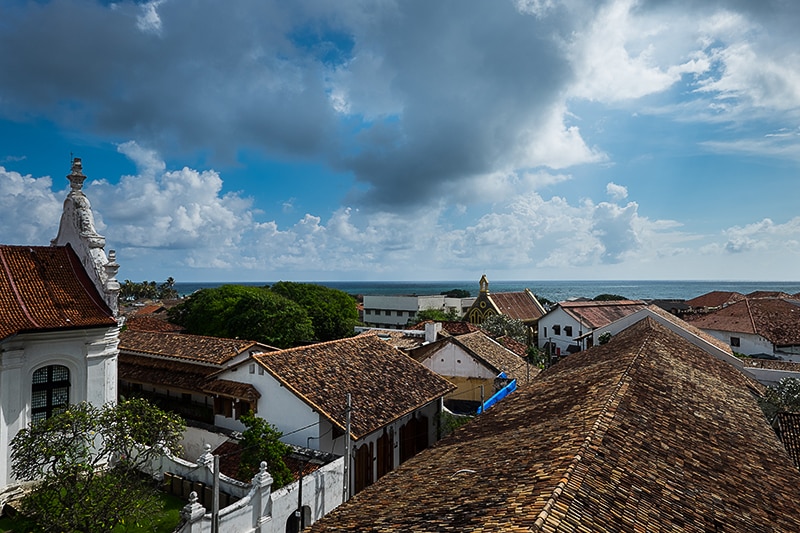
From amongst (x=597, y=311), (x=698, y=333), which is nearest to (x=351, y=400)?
(x=698, y=333)

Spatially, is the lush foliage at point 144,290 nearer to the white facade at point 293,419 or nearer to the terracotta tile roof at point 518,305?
the terracotta tile roof at point 518,305

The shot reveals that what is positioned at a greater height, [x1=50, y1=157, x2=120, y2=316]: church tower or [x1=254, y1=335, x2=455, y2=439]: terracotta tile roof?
[x1=50, y1=157, x2=120, y2=316]: church tower

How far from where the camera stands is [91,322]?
16.8 meters

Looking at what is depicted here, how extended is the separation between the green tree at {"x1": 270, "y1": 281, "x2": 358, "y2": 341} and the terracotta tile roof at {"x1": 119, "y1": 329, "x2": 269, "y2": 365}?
23.2 m

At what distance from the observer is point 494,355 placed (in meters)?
31.8

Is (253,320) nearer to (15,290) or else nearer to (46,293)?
(46,293)

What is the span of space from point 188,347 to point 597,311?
45.8 metres

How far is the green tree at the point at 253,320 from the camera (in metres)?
42.3

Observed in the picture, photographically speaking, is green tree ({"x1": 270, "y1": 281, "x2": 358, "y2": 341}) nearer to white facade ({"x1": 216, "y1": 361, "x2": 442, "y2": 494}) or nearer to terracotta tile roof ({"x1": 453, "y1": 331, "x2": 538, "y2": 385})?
terracotta tile roof ({"x1": 453, "y1": 331, "x2": 538, "y2": 385})

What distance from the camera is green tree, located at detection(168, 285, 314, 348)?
42312 mm

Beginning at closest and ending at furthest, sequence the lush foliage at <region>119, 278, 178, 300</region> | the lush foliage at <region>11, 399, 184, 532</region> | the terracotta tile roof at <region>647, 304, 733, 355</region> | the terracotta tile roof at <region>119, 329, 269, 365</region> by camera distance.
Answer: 1. the lush foliage at <region>11, 399, 184, 532</region>
2. the terracotta tile roof at <region>119, 329, 269, 365</region>
3. the terracotta tile roof at <region>647, 304, 733, 355</region>
4. the lush foliage at <region>119, 278, 178, 300</region>

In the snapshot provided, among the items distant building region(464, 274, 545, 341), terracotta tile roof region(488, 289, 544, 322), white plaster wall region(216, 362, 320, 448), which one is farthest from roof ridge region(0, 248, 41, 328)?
terracotta tile roof region(488, 289, 544, 322)

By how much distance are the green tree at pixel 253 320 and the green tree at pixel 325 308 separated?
20.1 feet

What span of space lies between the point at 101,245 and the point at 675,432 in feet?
67.3
